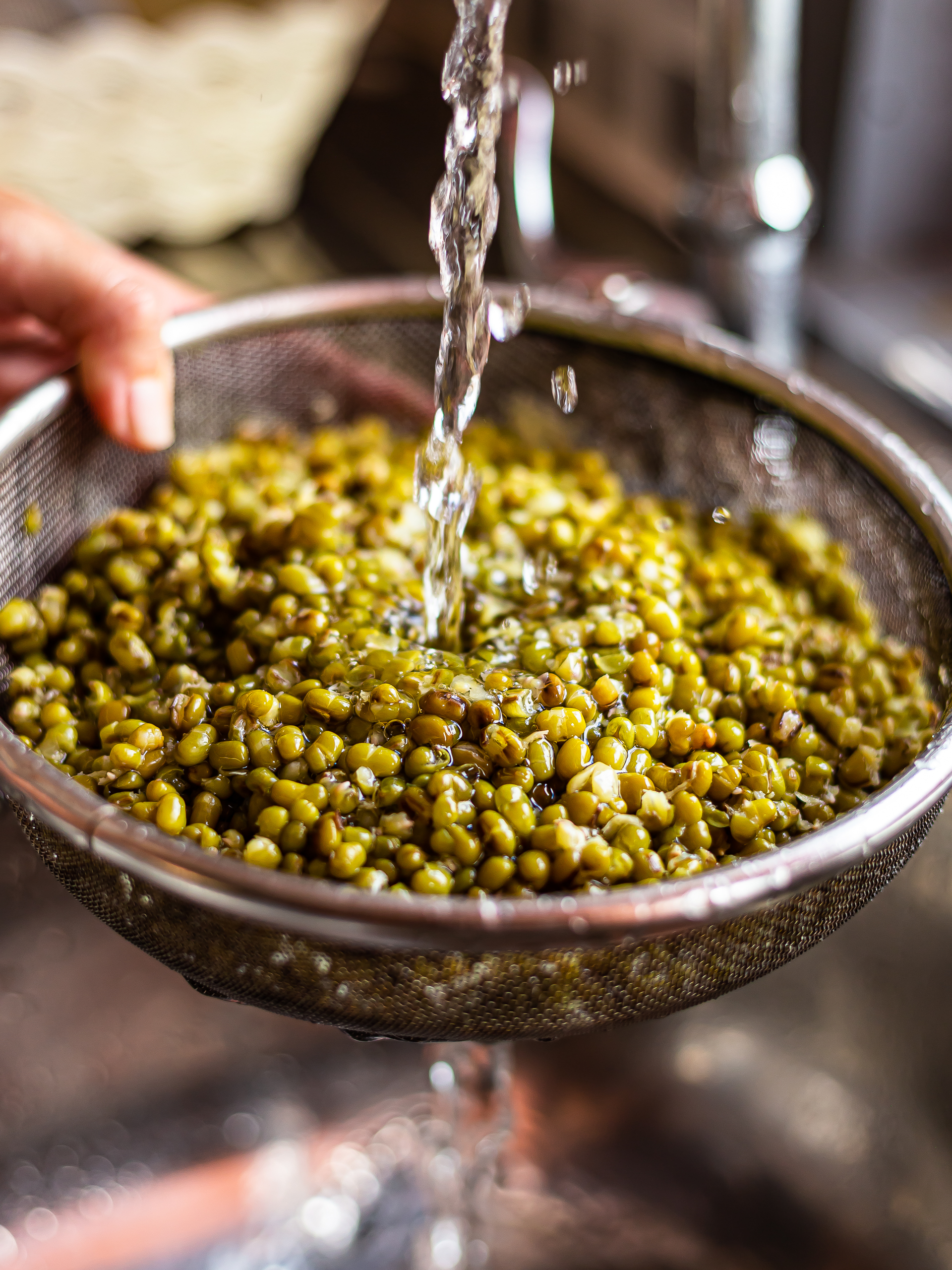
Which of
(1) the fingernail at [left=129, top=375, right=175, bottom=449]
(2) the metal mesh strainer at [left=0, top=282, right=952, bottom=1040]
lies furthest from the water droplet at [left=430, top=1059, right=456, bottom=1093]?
(1) the fingernail at [left=129, top=375, right=175, bottom=449]

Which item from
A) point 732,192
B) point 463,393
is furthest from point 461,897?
point 732,192

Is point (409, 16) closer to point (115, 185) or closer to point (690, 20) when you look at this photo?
point (690, 20)

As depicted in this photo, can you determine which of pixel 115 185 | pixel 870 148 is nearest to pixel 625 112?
pixel 870 148

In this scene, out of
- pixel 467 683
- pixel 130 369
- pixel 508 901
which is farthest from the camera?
pixel 130 369

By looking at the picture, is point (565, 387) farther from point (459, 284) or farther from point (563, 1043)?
point (563, 1043)

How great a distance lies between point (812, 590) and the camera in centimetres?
89

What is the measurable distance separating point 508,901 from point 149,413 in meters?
0.50

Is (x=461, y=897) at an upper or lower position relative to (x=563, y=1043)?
upper

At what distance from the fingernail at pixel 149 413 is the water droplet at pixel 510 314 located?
0.26m

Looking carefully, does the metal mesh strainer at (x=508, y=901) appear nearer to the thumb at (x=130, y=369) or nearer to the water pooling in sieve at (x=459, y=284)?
the thumb at (x=130, y=369)

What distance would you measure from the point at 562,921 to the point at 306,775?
221 mm

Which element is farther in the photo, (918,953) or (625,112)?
(625,112)

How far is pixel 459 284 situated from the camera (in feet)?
2.73

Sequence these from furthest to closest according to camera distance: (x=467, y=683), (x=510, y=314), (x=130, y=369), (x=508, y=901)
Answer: (x=510, y=314) → (x=130, y=369) → (x=467, y=683) → (x=508, y=901)
